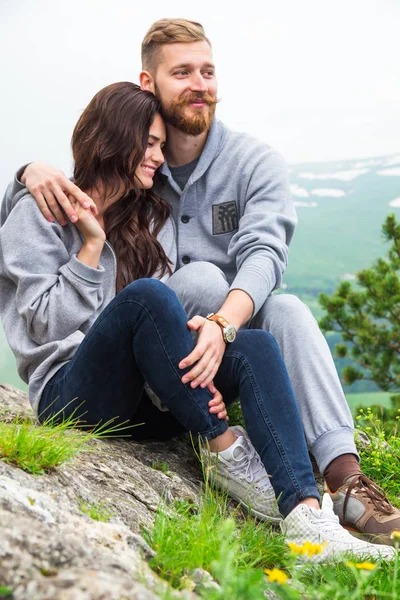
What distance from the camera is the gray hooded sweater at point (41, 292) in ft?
8.22

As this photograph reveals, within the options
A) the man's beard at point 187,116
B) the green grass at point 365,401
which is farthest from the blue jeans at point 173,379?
the green grass at point 365,401

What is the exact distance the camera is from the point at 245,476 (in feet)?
7.75

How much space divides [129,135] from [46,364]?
1.00 meters

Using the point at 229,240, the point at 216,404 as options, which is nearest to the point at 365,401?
the point at 229,240

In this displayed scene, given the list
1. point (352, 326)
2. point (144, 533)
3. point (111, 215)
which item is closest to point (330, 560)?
point (144, 533)

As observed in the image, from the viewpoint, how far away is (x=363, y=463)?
10.9ft

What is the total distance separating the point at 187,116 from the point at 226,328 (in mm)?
1140

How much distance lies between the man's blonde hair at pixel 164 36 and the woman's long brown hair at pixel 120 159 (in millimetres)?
440

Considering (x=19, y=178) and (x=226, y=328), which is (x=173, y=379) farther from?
(x=19, y=178)

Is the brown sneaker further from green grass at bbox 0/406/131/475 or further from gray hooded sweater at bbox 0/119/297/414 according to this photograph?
green grass at bbox 0/406/131/475

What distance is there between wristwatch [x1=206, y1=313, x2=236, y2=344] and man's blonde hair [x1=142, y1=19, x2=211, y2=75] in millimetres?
1422

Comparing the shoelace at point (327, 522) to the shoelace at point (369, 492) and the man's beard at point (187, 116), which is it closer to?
the shoelace at point (369, 492)

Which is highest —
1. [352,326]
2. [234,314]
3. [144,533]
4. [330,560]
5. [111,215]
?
[111,215]

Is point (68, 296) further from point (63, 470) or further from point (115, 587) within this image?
point (115, 587)
